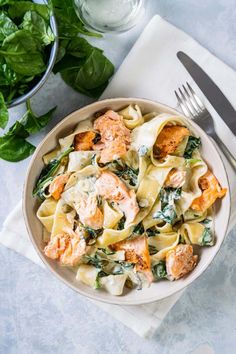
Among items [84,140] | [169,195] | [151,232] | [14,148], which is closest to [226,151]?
[169,195]

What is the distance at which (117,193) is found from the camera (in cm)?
194

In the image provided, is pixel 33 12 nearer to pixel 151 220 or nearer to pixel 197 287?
pixel 151 220

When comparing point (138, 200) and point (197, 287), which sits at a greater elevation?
point (138, 200)

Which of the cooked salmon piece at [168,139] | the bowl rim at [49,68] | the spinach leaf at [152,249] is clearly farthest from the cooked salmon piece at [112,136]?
the spinach leaf at [152,249]

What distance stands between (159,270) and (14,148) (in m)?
0.64

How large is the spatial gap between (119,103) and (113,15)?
0.37 meters

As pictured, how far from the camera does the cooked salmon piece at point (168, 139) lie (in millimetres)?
1959

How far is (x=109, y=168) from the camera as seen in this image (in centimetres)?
198

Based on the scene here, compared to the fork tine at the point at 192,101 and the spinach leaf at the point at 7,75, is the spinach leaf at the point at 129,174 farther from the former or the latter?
the spinach leaf at the point at 7,75

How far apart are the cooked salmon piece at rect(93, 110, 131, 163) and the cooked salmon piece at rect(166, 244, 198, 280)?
36 centimetres

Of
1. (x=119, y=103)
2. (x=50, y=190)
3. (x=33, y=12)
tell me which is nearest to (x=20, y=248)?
(x=50, y=190)

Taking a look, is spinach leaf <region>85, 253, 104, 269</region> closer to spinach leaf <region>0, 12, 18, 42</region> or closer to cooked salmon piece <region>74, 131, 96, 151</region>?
cooked salmon piece <region>74, 131, 96, 151</region>

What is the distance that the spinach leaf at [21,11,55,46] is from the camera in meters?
1.79

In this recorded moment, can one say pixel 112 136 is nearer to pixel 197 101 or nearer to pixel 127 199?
pixel 127 199
